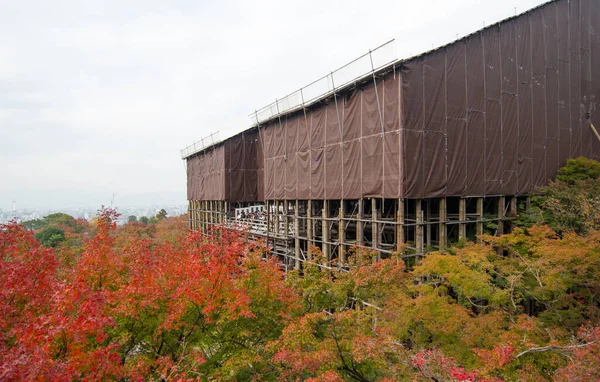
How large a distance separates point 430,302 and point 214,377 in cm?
719

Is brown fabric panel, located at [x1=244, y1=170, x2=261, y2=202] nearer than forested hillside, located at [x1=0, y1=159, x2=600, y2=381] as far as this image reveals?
No

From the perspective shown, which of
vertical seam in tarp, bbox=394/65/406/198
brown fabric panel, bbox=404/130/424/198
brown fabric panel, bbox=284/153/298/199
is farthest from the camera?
brown fabric panel, bbox=284/153/298/199

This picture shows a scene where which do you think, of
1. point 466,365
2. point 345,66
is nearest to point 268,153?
point 345,66

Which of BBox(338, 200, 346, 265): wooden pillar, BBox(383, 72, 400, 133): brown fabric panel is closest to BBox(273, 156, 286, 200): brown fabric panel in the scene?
BBox(338, 200, 346, 265): wooden pillar

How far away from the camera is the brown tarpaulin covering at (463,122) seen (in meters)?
16.0

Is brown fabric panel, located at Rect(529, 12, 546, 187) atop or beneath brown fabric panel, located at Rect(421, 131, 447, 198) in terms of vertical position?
atop

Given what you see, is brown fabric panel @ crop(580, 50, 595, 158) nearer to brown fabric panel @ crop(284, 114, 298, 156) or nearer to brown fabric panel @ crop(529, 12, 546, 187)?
brown fabric panel @ crop(529, 12, 546, 187)

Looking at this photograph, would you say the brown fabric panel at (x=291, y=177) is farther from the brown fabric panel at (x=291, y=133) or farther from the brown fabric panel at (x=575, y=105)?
the brown fabric panel at (x=575, y=105)

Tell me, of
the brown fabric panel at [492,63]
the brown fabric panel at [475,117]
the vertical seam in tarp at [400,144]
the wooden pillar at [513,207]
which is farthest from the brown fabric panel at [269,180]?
the wooden pillar at [513,207]

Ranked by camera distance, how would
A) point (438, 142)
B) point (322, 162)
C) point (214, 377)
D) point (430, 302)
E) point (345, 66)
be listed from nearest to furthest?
1. point (214, 377)
2. point (430, 302)
3. point (438, 142)
4. point (345, 66)
5. point (322, 162)

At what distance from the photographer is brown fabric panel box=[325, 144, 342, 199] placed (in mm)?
19438

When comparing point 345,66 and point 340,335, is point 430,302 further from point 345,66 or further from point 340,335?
point 345,66

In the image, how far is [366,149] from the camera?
17422 millimetres

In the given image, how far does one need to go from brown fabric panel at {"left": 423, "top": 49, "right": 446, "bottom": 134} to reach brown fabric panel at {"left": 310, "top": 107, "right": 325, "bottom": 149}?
6677 mm
